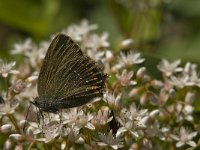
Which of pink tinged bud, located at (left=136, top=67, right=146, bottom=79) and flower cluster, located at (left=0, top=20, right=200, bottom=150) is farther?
pink tinged bud, located at (left=136, top=67, right=146, bottom=79)

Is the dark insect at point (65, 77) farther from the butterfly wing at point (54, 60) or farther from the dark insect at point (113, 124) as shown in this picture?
the dark insect at point (113, 124)

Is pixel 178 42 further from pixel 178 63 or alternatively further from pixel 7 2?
pixel 178 63

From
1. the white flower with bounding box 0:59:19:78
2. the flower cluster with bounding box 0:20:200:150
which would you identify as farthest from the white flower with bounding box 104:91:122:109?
the white flower with bounding box 0:59:19:78

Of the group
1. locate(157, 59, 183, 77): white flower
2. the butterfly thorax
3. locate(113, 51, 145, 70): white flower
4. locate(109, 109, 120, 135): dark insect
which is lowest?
locate(109, 109, 120, 135): dark insect

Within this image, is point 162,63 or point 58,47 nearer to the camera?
point 58,47

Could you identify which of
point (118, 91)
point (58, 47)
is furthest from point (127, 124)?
point (58, 47)

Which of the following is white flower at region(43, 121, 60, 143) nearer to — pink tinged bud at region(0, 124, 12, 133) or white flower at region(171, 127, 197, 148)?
Answer: pink tinged bud at region(0, 124, 12, 133)
